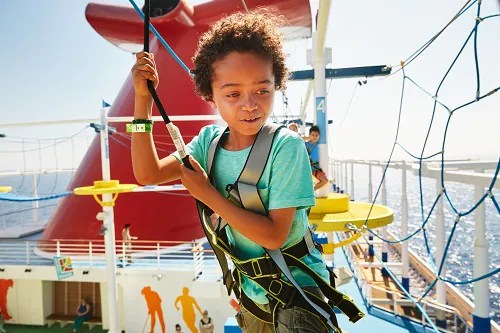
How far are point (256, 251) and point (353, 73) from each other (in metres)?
3.87

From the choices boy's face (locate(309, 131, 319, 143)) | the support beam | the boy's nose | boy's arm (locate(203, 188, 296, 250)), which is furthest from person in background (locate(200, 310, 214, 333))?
the boy's nose

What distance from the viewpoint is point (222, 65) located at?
0.76 metres

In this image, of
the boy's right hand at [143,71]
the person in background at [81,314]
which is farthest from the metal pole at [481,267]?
the person in background at [81,314]

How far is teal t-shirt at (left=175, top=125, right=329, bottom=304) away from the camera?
2.33 ft

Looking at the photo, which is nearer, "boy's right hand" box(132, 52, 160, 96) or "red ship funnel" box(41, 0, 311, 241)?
"boy's right hand" box(132, 52, 160, 96)

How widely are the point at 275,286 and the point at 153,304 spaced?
637 cm

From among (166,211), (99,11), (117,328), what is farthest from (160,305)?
(99,11)

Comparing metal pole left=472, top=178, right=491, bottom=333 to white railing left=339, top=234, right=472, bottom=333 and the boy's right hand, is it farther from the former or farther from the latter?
the boy's right hand

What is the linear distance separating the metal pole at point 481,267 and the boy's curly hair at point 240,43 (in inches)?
70.4

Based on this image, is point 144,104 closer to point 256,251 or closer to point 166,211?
point 256,251

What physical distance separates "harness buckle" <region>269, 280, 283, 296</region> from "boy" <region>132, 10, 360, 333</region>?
4 centimetres

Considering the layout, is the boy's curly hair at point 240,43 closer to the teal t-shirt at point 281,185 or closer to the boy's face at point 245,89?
the boy's face at point 245,89

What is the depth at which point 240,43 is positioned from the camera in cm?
76

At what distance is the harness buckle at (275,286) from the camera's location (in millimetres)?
765
